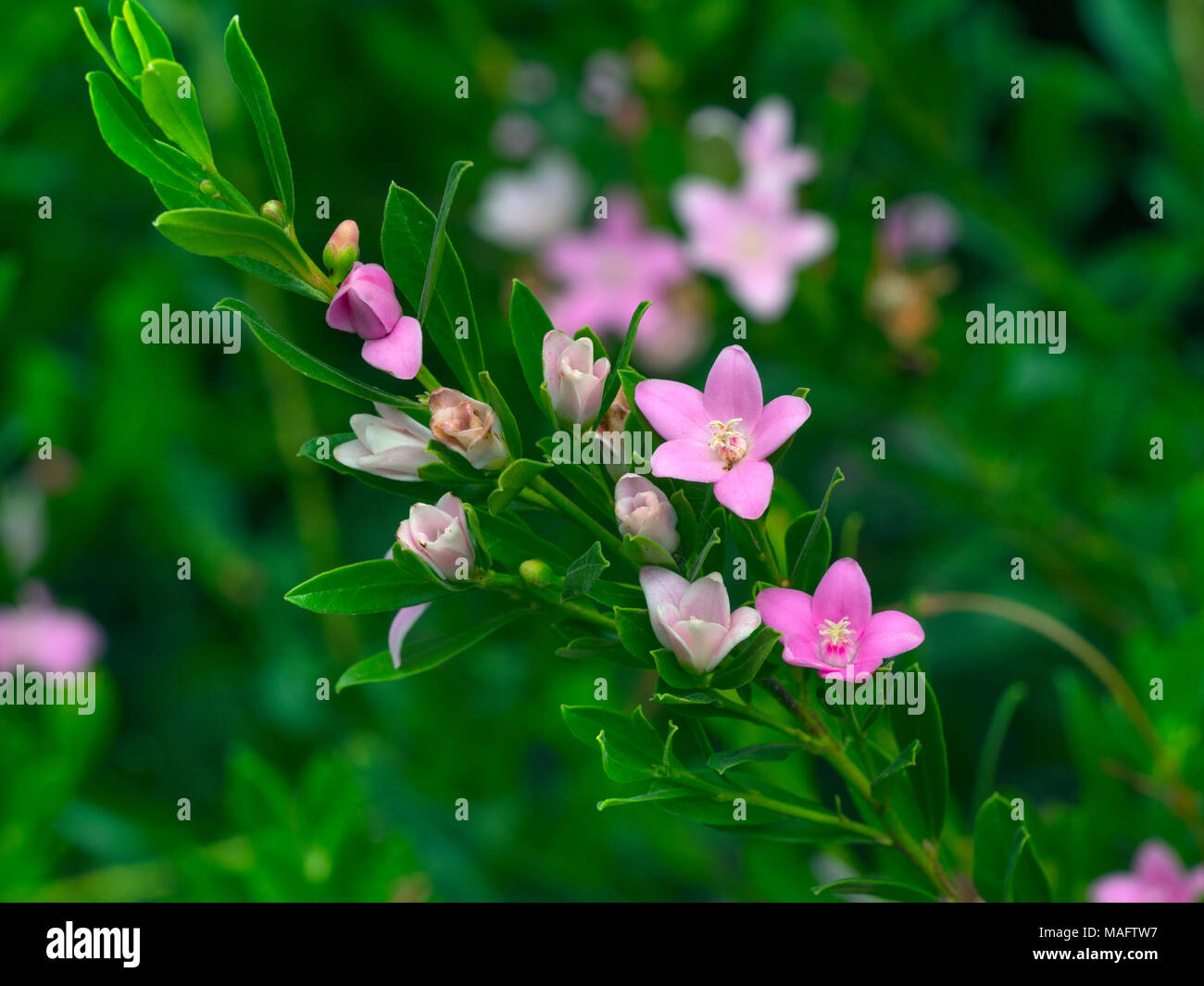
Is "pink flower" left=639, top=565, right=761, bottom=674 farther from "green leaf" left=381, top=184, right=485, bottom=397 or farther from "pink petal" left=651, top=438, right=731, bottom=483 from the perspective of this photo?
"green leaf" left=381, top=184, right=485, bottom=397

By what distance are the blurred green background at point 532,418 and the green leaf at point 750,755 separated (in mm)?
600

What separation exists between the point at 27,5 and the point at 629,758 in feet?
5.53

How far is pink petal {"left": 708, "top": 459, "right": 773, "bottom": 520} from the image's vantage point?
24.4 inches

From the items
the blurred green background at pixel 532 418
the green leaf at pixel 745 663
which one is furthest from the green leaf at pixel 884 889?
the blurred green background at pixel 532 418

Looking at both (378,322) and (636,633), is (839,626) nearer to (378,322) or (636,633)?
(636,633)

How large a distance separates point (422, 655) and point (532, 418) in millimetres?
1155

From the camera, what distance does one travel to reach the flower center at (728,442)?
2.16 ft

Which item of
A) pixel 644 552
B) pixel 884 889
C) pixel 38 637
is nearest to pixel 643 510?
pixel 644 552

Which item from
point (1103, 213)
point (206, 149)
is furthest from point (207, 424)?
point (1103, 213)

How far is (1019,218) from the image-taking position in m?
1.78

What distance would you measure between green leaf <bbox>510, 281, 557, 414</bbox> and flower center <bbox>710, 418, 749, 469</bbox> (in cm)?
11

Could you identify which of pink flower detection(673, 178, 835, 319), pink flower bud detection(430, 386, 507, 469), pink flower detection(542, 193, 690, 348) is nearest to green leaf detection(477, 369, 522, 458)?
pink flower bud detection(430, 386, 507, 469)

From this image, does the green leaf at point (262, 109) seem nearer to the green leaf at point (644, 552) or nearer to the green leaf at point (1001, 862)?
the green leaf at point (644, 552)

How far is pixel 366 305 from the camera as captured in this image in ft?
2.07
